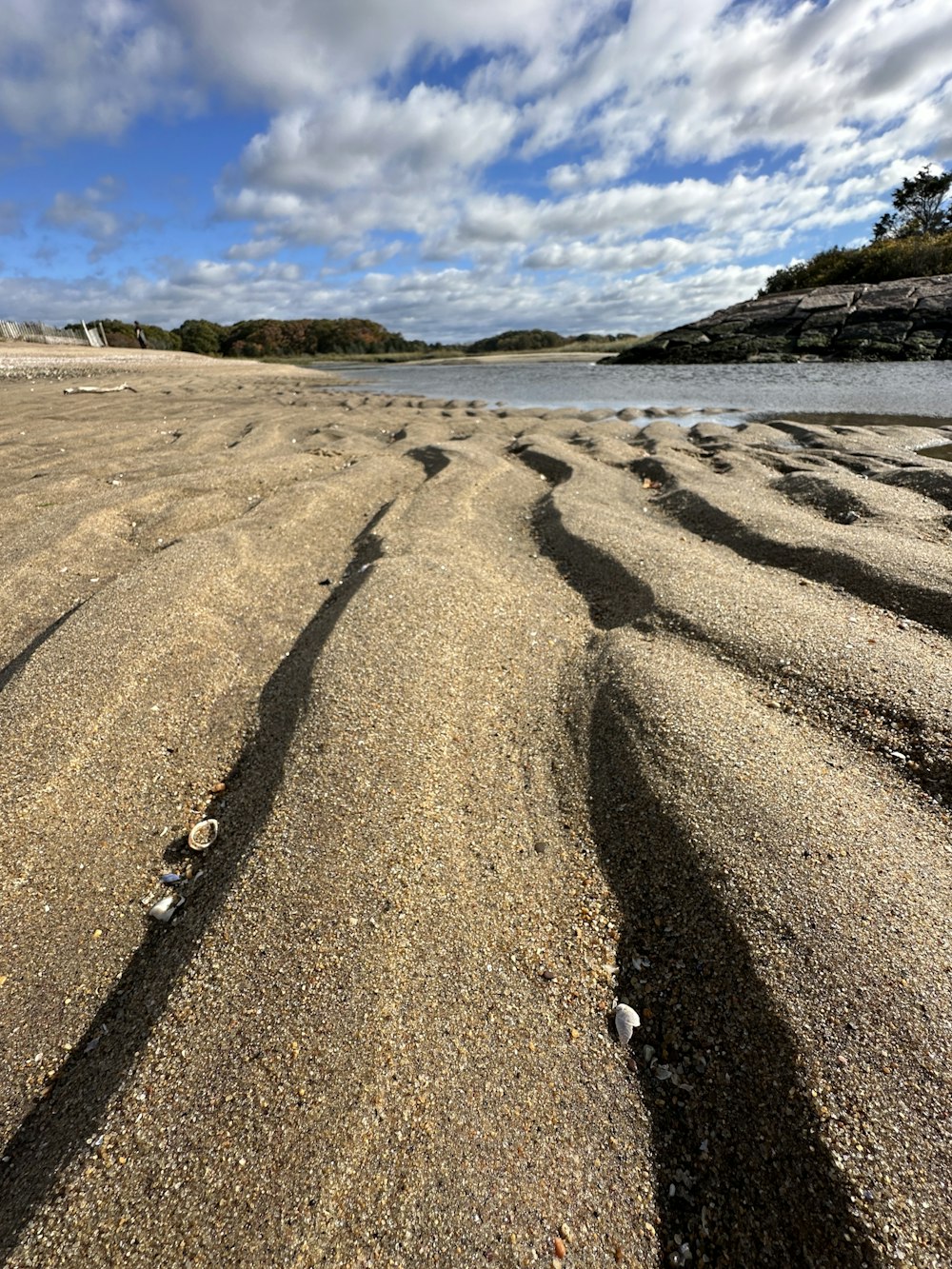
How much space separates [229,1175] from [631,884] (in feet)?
3.96

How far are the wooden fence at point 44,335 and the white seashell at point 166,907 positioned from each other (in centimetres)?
3204

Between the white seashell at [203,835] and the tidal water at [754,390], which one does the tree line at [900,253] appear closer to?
the tidal water at [754,390]

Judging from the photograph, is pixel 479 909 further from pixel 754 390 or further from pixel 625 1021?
pixel 754 390

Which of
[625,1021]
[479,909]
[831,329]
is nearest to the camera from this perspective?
[625,1021]

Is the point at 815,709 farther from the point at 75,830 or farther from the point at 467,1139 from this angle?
the point at 75,830

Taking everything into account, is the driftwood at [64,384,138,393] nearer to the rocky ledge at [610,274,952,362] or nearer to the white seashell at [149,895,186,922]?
the white seashell at [149,895,186,922]

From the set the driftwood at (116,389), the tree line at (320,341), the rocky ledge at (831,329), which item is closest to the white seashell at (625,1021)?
the driftwood at (116,389)

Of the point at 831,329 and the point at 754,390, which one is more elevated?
the point at 831,329

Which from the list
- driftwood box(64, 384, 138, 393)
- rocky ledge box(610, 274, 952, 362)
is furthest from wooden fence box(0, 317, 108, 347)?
rocky ledge box(610, 274, 952, 362)

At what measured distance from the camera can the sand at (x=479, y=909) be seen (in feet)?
3.88

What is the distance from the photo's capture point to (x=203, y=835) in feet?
6.70

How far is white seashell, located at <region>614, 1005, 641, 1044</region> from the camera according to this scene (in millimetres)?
1487

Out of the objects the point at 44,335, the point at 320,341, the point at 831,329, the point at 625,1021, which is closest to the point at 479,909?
the point at 625,1021

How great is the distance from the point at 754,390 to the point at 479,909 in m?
16.4
